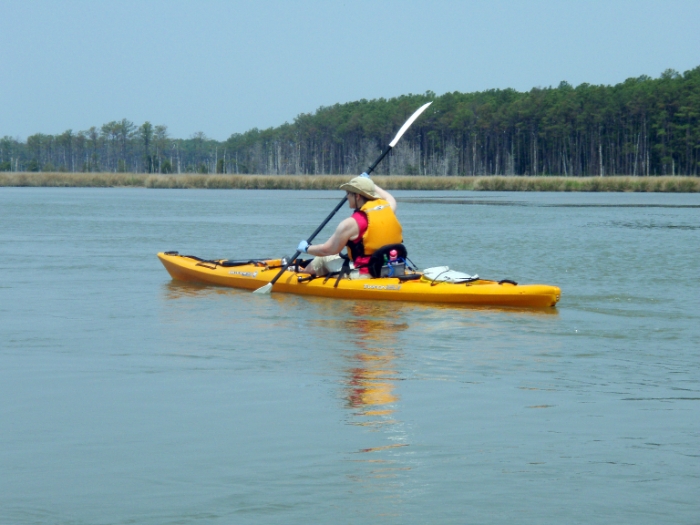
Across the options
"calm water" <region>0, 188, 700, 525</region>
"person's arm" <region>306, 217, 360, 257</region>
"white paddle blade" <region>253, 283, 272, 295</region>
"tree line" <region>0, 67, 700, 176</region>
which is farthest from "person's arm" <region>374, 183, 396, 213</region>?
"tree line" <region>0, 67, 700, 176</region>

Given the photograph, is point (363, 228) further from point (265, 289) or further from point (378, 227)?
point (265, 289)

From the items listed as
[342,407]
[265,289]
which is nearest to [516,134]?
[265,289]

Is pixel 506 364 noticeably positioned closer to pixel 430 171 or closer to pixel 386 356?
pixel 386 356

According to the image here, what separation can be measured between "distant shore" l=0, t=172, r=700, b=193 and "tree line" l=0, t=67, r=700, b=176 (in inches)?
825

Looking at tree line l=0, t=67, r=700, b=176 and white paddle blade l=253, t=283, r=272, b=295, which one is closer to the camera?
white paddle blade l=253, t=283, r=272, b=295

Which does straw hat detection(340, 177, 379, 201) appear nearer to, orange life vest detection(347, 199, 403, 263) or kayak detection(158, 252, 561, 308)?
orange life vest detection(347, 199, 403, 263)

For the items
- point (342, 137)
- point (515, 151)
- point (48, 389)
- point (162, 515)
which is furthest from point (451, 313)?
point (342, 137)

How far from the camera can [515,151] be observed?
81438mm

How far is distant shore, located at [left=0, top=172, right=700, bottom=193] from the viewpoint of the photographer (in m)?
43.0

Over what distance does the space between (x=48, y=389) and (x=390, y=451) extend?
232 centimetres

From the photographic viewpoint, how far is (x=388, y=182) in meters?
48.7

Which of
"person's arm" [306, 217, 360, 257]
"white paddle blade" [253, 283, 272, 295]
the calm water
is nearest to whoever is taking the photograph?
the calm water

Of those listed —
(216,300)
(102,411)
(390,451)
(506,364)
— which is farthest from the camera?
(216,300)

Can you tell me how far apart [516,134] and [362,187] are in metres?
72.2
